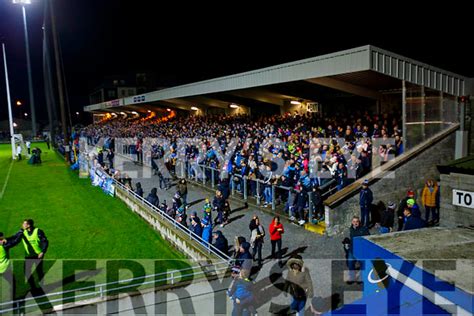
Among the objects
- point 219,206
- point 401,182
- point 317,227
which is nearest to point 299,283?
point 317,227

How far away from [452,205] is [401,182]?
7.04 ft

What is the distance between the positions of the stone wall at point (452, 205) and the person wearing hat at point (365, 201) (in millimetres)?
1849

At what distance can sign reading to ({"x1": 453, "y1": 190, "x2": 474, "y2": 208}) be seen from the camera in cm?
978

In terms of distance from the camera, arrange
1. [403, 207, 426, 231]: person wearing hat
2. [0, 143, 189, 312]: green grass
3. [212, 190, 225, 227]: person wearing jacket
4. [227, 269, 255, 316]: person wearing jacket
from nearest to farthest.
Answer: [227, 269, 255, 316]: person wearing jacket
[403, 207, 426, 231]: person wearing hat
[0, 143, 189, 312]: green grass
[212, 190, 225, 227]: person wearing jacket

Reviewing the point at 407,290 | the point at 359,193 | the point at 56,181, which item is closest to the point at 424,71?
the point at 359,193

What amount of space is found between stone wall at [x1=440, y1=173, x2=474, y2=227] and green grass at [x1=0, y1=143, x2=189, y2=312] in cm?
697

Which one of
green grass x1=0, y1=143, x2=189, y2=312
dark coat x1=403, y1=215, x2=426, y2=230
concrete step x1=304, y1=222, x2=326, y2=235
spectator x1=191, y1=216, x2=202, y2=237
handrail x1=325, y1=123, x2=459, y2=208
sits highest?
handrail x1=325, y1=123, x2=459, y2=208

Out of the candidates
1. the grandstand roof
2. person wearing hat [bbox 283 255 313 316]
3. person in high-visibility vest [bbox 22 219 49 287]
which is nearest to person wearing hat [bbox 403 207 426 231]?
person wearing hat [bbox 283 255 313 316]

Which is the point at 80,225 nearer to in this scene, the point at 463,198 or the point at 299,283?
the point at 299,283

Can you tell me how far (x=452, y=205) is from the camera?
33.6ft

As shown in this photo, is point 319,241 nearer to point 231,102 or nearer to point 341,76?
point 341,76

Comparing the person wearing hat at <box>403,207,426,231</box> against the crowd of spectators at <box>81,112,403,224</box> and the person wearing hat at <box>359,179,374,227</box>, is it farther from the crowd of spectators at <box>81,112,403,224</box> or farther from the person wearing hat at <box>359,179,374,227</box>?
the crowd of spectators at <box>81,112,403,224</box>

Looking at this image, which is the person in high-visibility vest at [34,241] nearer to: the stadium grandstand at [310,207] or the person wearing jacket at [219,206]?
the stadium grandstand at [310,207]

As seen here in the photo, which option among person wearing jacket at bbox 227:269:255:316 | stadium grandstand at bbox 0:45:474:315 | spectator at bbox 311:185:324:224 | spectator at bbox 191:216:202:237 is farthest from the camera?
spectator at bbox 311:185:324:224
